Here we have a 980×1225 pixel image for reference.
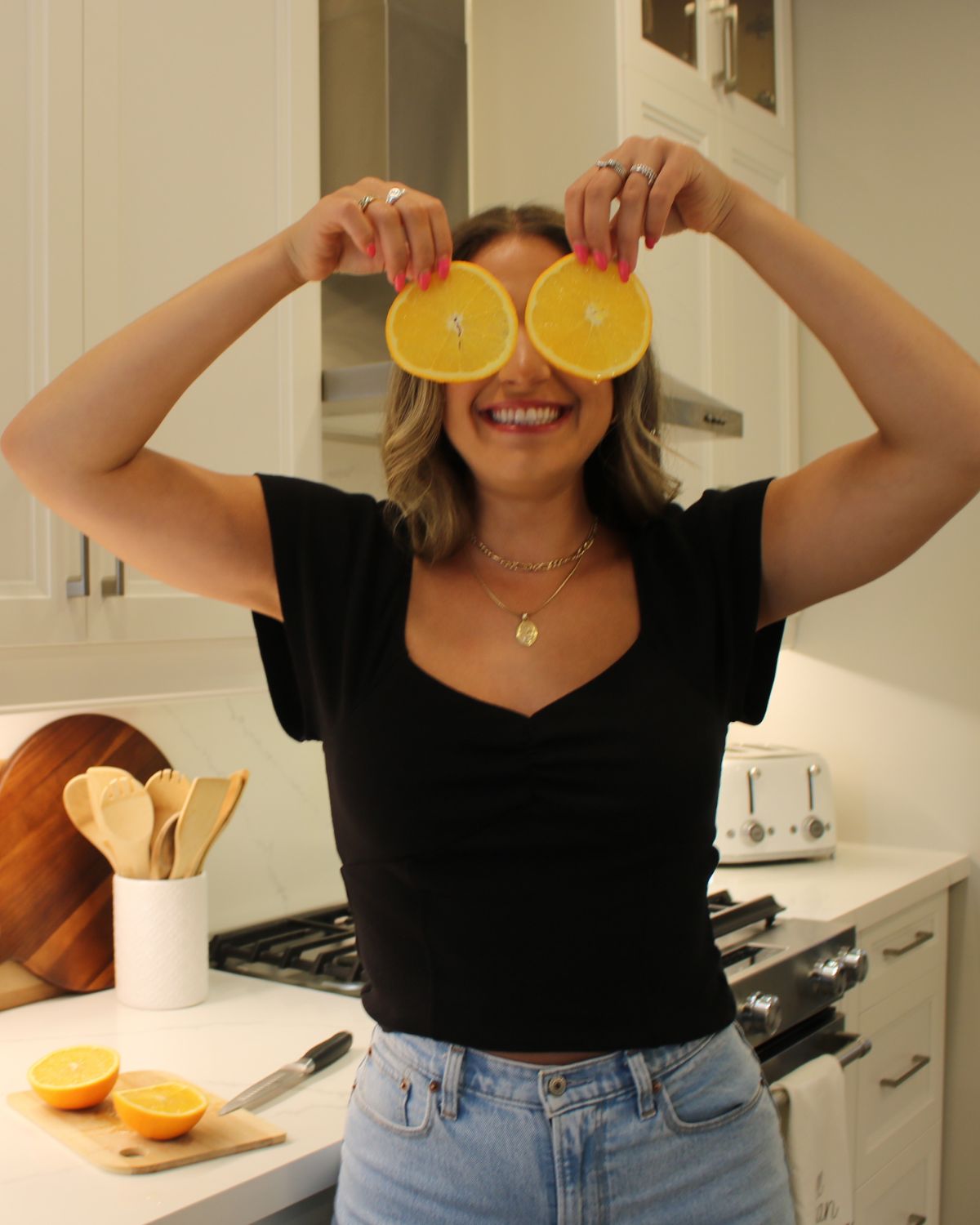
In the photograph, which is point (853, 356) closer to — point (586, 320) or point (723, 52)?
point (586, 320)

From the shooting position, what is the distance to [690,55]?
2.66 meters

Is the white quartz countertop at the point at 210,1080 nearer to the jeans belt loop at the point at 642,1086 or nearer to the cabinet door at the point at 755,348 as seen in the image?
the jeans belt loop at the point at 642,1086

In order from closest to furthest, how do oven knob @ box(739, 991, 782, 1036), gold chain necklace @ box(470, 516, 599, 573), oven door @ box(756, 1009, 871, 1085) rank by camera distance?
gold chain necklace @ box(470, 516, 599, 573), oven knob @ box(739, 991, 782, 1036), oven door @ box(756, 1009, 871, 1085)

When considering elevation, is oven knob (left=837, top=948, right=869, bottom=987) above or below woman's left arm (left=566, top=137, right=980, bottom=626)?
below

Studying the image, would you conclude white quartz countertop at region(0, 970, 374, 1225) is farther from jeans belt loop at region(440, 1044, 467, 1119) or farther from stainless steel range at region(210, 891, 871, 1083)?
jeans belt loop at region(440, 1044, 467, 1119)

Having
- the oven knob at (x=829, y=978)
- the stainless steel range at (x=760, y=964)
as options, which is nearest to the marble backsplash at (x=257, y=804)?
the stainless steel range at (x=760, y=964)

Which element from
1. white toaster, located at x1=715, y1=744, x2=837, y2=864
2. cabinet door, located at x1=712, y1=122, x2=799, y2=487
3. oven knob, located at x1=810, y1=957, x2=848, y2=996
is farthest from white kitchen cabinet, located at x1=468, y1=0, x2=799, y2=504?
oven knob, located at x1=810, y1=957, x2=848, y2=996

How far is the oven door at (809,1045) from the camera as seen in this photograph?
1.99 metres

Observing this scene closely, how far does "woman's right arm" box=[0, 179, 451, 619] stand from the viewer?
112 cm

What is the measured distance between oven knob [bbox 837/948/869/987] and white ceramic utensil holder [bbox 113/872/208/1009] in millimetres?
1040

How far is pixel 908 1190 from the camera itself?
2.56 metres

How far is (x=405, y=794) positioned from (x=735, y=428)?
4.87ft

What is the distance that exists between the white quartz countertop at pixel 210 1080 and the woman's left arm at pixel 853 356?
0.80 meters

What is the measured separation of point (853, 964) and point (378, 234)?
1.52 m
